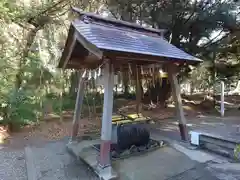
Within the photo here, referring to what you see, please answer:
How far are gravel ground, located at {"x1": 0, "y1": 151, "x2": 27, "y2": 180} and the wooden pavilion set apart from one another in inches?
53.6

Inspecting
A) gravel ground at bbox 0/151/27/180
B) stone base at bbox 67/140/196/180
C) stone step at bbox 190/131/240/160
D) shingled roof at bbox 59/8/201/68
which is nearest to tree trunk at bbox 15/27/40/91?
gravel ground at bbox 0/151/27/180

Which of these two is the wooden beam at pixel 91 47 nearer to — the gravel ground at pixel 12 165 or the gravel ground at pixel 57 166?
the gravel ground at pixel 57 166

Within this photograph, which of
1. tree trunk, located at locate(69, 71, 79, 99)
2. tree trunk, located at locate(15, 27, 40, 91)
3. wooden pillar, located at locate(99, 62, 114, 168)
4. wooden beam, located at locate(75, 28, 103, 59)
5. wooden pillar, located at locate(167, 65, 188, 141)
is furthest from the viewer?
tree trunk, located at locate(69, 71, 79, 99)

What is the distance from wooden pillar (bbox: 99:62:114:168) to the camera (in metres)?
3.68

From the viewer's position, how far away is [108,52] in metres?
3.36

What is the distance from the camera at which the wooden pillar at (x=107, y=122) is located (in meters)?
3.68

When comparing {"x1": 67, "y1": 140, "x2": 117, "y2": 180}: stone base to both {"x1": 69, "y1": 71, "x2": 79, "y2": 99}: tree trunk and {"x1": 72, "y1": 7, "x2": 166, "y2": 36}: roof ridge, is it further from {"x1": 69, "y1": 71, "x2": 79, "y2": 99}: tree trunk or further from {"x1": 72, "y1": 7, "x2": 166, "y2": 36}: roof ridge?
{"x1": 69, "y1": 71, "x2": 79, "y2": 99}: tree trunk

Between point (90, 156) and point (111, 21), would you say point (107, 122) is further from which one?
point (111, 21)

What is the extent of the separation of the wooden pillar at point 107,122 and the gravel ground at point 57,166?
39 cm

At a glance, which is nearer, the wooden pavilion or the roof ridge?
the wooden pavilion

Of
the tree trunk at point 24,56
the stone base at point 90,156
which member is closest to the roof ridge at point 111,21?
the stone base at point 90,156

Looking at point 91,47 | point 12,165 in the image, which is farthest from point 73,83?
point 91,47

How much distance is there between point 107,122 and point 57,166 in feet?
5.06

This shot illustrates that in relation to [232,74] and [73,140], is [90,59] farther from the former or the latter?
[232,74]
